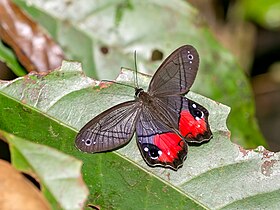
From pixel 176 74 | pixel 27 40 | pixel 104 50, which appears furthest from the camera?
pixel 104 50

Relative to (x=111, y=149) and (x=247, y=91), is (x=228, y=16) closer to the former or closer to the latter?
(x=247, y=91)

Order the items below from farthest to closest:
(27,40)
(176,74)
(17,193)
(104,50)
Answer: (104,50)
(27,40)
(176,74)
(17,193)

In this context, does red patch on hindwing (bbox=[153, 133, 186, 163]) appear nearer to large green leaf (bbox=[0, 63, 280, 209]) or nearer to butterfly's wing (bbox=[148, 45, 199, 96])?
large green leaf (bbox=[0, 63, 280, 209])

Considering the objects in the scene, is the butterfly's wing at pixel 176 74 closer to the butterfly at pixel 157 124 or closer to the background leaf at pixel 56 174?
the butterfly at pixel 157 124

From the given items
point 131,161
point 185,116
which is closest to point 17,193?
point 131,161

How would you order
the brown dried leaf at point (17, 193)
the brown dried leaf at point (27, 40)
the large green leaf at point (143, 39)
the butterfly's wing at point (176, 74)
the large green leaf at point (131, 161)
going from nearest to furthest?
the brown dried leaf at point (17, 193) < the large green leaf at point (131, 161) < the butterfly's wing at point (176, 74) < the brown dried leaf at point (27, 40) < the large green leaf at point (143, 39)

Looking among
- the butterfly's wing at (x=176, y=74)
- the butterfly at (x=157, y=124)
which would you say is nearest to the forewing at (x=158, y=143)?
the butterfly at (x=157, y=124)

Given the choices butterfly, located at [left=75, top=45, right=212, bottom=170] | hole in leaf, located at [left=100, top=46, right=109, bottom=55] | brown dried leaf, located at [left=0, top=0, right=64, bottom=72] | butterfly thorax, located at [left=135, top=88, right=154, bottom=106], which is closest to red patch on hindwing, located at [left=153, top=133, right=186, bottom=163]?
butterfly, located at [left=75, top=45, right=212, bottom=170]

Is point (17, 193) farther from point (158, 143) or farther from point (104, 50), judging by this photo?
point (104, 50)
